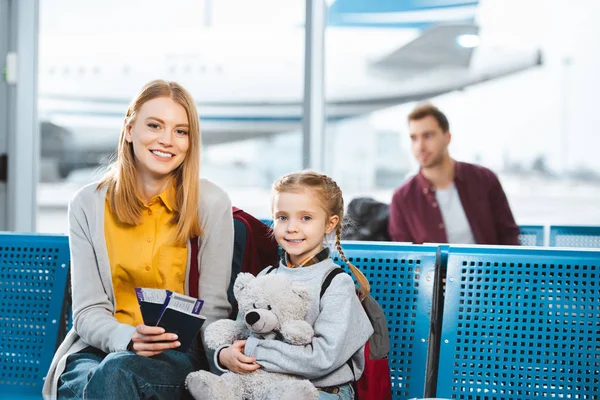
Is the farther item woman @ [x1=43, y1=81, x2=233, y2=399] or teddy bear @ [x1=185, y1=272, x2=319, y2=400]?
woman @ [x1=43, y1=81, x2=233, y2=399]

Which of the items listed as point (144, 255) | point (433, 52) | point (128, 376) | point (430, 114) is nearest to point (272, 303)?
point (128, 376)

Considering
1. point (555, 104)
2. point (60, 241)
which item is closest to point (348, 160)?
point (555, 104)

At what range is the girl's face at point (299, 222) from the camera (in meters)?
2.21

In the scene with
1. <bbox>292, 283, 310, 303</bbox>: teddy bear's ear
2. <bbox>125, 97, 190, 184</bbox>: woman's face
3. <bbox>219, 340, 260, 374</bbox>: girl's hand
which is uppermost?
<bbox>125, 97, 190, 184</bbox>: woman's face

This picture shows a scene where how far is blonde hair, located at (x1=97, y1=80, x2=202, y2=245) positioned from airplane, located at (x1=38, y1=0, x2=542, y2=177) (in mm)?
6567

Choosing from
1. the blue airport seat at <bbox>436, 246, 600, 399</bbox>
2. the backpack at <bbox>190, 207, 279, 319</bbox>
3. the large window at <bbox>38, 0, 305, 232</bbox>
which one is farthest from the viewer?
the large window at <bbox>38, 0, 305, 232</bbox>

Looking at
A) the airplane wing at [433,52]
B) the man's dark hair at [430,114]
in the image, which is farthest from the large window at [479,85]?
the man's dark hair at [430,114]

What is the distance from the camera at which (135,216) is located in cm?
241

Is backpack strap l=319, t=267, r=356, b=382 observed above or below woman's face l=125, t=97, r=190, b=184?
below

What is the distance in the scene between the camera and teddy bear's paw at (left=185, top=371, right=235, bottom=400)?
2040mm

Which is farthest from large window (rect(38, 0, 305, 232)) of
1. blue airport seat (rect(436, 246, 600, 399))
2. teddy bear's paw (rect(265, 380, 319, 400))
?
teddy bear's paw (rect(265, 380, 319, 400))

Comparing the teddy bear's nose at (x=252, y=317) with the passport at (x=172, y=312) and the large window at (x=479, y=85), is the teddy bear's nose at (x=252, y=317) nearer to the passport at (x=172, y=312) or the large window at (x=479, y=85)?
the passport at (x=172, y=312)

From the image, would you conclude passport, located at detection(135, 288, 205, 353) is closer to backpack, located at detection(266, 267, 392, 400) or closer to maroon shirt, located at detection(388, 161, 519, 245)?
backpack, located at detection(266, 267, 392, 400)

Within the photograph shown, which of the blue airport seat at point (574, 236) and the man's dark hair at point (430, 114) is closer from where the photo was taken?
the blue airport seat at point (574, 236)
